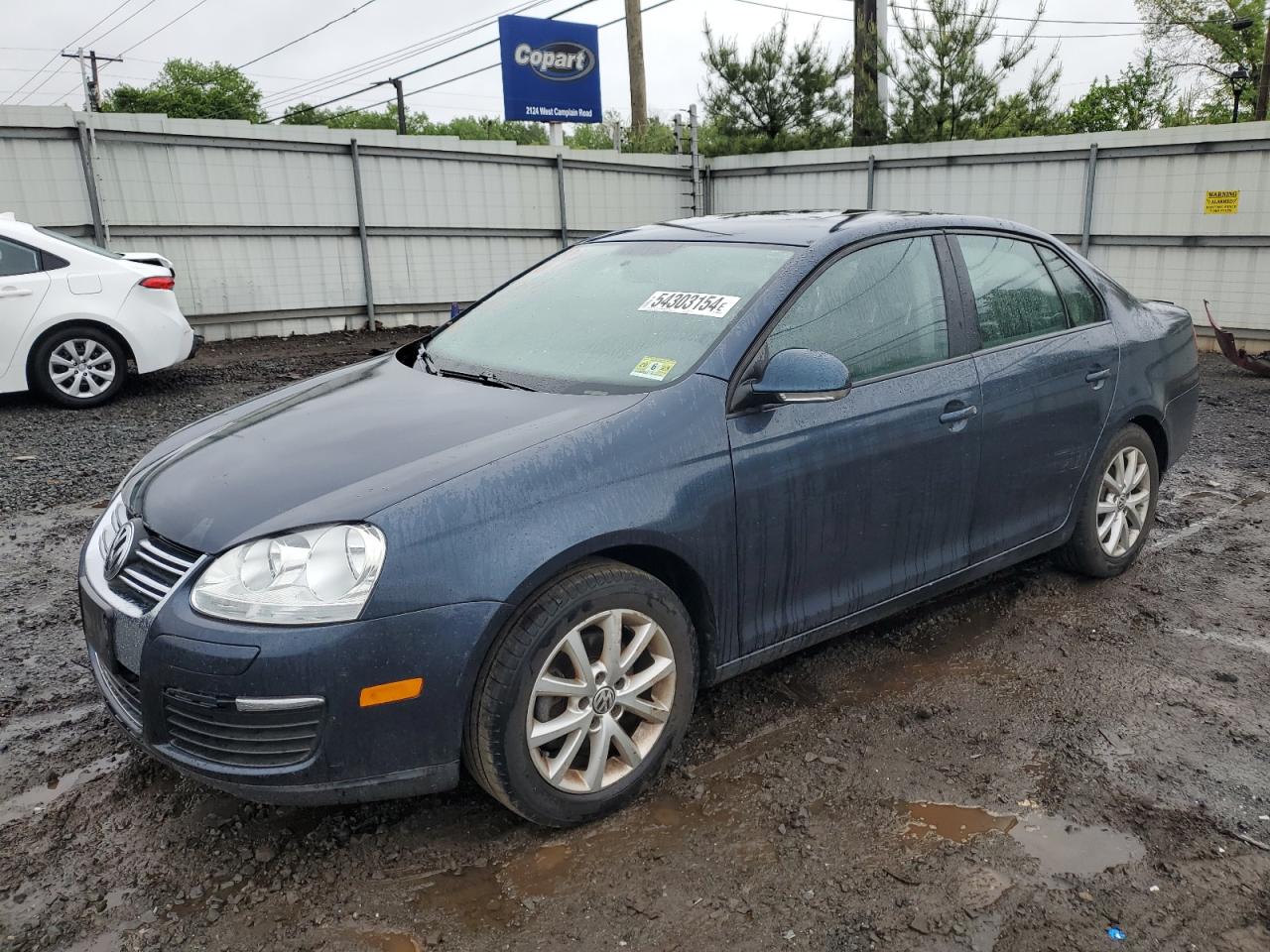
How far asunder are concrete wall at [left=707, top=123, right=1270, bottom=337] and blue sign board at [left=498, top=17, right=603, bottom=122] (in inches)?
195

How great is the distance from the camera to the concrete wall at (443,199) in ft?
35.9

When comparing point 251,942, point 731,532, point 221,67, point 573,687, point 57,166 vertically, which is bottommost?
point 251,942

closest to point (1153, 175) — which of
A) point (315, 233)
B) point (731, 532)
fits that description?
point (315, 233)

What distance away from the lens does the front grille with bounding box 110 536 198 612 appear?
2449 millimetres

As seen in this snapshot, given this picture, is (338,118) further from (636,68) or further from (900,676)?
(900,676)

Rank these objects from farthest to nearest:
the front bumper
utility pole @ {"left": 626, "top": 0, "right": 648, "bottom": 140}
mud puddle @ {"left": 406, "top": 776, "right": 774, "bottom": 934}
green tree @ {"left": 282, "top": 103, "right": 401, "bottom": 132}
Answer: green tree @ {"left": 282, "top": 103, "right": 401, "bottom": 132} → utility pole @ {"left": 626, "top": 0, "right": 648, "bottom": 140} → mud puddle @ {"left": 406, "top": 776, "right": 774, "bottom": 934} → the front bumper

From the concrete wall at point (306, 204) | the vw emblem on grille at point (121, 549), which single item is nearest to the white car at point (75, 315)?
the concrete wall at point (306, 204)

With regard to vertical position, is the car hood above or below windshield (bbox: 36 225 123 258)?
below

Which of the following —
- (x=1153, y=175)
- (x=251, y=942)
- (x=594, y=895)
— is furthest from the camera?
(x=1153, y=175)

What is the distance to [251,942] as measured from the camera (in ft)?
7.48

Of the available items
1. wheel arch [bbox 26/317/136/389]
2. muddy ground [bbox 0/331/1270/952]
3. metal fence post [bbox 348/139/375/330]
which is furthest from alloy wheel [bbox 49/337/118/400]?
metal fence post [bbox 348/139/375/330]

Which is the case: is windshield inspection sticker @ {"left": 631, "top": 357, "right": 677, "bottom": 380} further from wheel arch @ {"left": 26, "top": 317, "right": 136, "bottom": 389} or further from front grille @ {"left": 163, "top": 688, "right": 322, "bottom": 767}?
wheel arch @ {"left": 26, "top": 317, "right": 136, "bottom": 389}

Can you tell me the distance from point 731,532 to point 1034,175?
1150cm

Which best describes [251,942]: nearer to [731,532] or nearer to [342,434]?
[342,434]
